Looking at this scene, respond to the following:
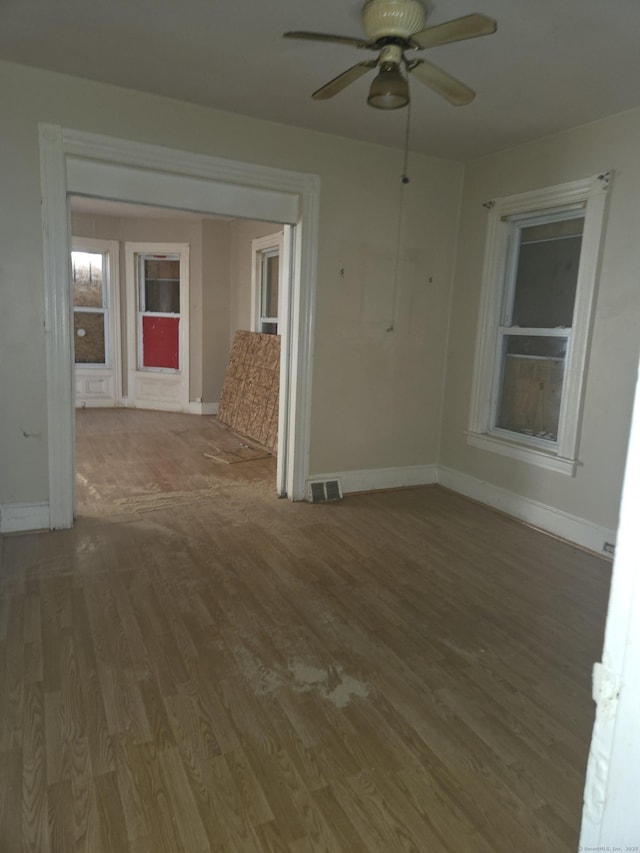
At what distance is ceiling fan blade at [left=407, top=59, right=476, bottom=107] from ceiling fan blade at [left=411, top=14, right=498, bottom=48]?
0.32 ft

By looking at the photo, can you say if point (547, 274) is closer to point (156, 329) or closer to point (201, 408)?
point (201, 408)

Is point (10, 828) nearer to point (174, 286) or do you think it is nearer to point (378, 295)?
point (378, 295)

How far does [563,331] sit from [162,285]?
5.68 metres

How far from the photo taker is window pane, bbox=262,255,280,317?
6539 mm

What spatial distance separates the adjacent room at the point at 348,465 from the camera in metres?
1.56

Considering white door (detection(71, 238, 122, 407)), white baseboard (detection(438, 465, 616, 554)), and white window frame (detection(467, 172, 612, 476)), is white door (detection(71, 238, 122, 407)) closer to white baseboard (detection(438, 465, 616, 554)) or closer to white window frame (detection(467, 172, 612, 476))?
white baseboard (detection(438, 465, 616, 554))

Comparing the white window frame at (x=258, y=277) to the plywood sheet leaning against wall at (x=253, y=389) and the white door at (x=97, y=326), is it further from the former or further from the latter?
the white door at (x=97, y=326)

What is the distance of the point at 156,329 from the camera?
7.61m

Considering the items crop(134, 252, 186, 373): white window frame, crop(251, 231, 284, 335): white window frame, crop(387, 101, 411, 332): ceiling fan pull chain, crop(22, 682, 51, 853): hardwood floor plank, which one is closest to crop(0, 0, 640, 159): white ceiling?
crop(387, 101, 411, 332): ceiling fan pull chain

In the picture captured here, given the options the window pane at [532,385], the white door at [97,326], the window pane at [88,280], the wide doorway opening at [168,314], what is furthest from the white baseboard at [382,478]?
the window pane at [88,280]

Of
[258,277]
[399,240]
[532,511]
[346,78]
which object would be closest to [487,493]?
[532,511]

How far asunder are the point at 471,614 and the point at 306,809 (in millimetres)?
1365

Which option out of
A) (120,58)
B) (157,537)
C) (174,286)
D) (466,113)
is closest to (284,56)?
(120,58)

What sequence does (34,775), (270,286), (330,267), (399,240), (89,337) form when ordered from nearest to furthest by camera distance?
(34,775), (330,267), (399,240), (270,286), (89,337)
